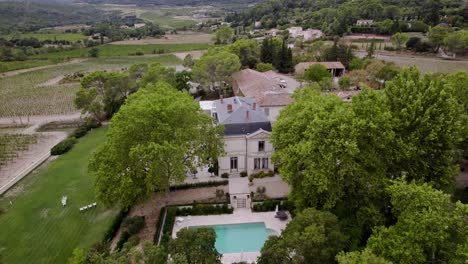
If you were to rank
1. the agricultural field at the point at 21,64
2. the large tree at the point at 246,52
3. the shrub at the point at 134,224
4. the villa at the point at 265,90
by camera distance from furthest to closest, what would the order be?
1. the agricultural field at the point at 21,64
2. the large tree at the point at 246,52
3. the villa at the point at 265,90
4. the shrub at the point at 134,224

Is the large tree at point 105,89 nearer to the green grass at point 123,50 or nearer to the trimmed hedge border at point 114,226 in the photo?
the trimmed hedge border at point 114,226

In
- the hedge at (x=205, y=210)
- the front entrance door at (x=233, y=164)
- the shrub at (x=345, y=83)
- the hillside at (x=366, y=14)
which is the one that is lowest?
the hedge at (x=205, y=210)

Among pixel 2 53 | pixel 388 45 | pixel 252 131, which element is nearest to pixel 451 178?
pixel 252 131

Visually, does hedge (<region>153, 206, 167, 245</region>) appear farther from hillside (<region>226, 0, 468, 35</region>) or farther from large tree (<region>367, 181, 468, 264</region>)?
hillside (<region>226, 0, 468, 35</region>)

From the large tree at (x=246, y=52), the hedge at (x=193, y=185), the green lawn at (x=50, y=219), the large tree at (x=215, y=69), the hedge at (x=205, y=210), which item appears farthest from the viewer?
the large tree at (x=246, y=52)

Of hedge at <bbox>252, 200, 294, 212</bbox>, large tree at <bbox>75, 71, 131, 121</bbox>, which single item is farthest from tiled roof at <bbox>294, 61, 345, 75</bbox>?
hedge at <bbox>252, 200, 294, 212</bbox>

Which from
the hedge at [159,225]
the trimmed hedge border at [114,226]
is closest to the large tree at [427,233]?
the hedge at [159,225]

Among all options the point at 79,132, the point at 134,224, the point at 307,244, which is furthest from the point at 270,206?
the point at 79,132

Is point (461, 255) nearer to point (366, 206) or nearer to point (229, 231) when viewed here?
point (366, 206)
